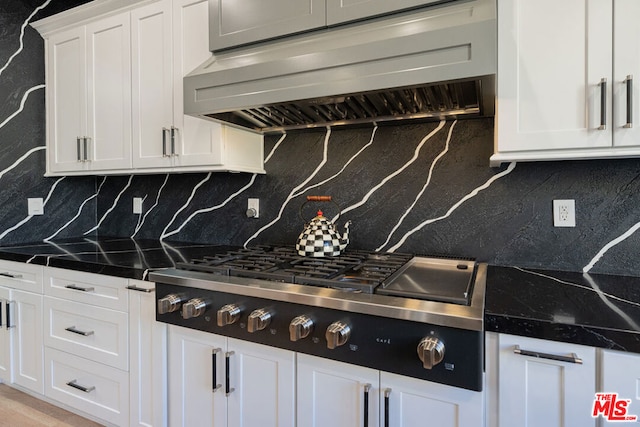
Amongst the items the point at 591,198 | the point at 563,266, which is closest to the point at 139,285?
the point at 563,266

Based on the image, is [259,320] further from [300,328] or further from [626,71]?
[626,71]

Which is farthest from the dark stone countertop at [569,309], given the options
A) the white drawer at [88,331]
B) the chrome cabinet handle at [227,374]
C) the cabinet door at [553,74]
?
the white drawer at [88,331]

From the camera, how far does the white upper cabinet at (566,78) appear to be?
3.70 ft

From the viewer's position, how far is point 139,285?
1.53 meters

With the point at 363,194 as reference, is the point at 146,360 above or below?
below

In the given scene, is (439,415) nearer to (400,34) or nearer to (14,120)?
(400,34)

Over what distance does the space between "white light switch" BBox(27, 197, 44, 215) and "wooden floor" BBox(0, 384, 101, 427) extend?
3.67 ft

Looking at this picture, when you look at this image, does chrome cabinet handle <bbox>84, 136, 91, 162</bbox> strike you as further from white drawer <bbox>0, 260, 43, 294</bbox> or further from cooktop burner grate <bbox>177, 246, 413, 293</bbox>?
cooktop burner grate <bbox>177, 246, 413, 293</bbox>

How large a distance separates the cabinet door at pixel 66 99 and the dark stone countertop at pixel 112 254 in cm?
52

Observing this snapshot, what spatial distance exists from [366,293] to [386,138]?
3.05ft

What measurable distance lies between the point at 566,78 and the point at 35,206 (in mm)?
3048

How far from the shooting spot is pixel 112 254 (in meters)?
1.88

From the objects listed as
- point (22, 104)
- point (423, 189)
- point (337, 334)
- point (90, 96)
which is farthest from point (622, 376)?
point (22, 104)

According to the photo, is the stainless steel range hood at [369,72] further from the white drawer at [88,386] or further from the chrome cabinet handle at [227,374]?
the white drawer at [88,386]
